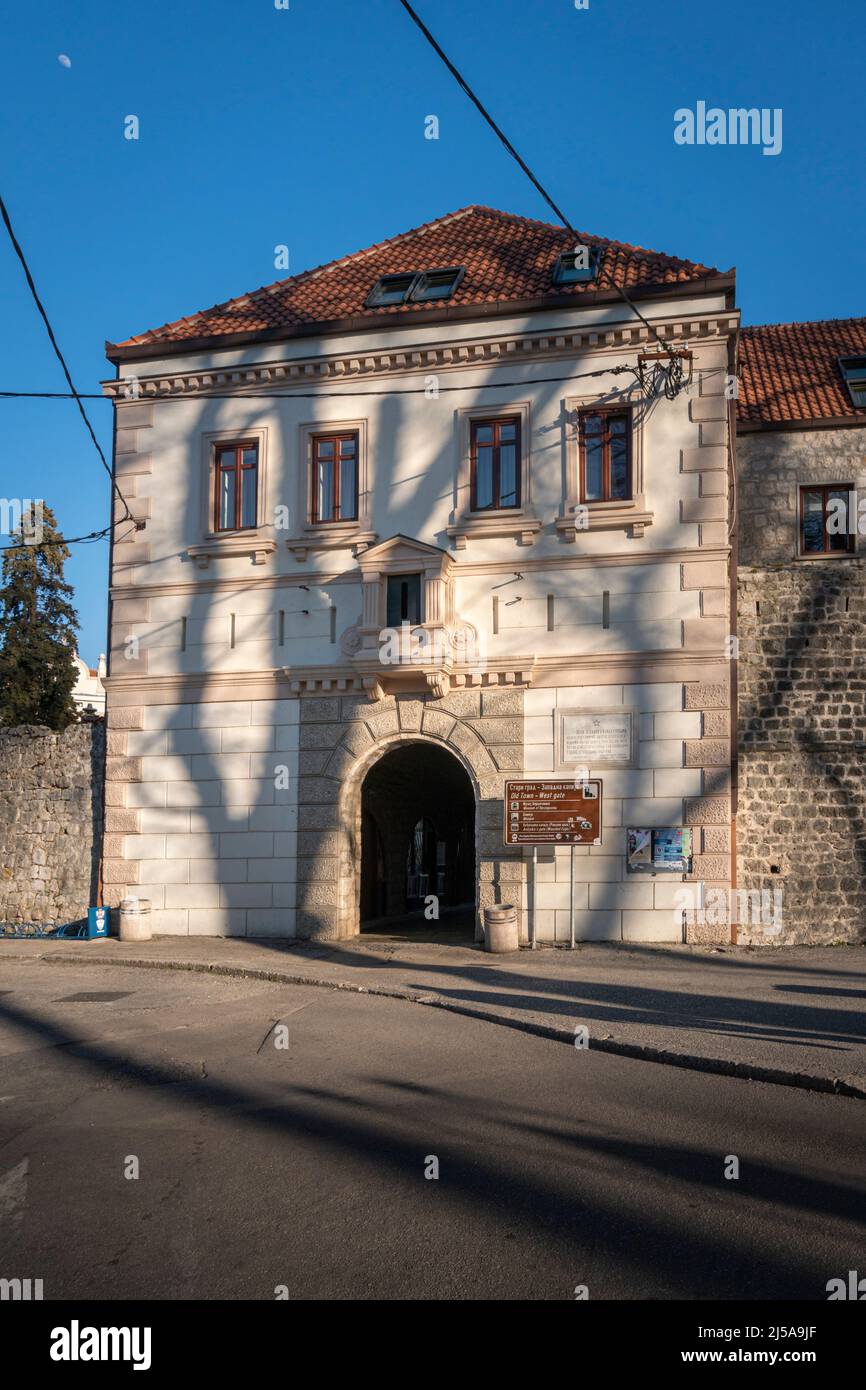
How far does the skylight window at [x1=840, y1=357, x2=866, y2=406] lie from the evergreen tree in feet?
87.8

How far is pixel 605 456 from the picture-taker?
1756 cm

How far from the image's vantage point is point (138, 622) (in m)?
19.2

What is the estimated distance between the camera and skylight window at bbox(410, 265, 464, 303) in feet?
62.0

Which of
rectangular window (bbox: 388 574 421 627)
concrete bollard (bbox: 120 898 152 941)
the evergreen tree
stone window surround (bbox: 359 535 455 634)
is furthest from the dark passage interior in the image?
the evergreen tree

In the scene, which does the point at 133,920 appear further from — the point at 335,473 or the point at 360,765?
the point at 335,473

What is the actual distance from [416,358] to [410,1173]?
14443mm

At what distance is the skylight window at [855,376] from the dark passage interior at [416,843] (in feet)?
31.1

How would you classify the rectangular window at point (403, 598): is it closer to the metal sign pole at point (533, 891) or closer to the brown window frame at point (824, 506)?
the metal sign pole at point (533, 891)

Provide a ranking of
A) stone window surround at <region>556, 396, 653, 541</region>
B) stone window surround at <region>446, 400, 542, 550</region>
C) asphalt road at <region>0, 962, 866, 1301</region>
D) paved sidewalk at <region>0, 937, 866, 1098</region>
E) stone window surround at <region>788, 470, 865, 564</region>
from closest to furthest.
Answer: asphalt road at <region>0, 962, 866, 1301</region> < paved sidewalk at <region>0, 937, 866, 1098</region> < stone window surround at <region>556, 396, 653, 541</region> < stone window surround at <region>446, 400, 542, 550</region> < stone window surround at <region>788, 470, 865, 564</region>

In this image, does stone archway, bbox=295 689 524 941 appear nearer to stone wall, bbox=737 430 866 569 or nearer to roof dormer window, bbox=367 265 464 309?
stone wall, bbox=737 430 866 569

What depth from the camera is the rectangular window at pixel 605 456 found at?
57.3 feet

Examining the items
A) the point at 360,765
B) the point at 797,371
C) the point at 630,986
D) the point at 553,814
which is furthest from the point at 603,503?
the point at 630,986

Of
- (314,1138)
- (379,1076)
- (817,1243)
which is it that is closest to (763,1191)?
(817,1243)
